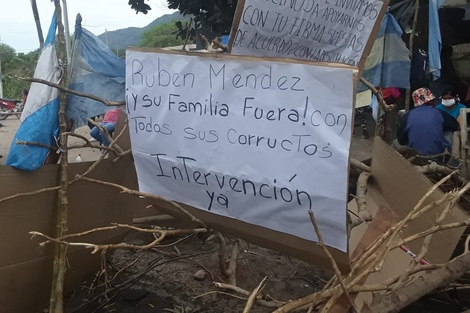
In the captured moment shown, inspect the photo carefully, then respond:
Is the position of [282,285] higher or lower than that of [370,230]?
lower

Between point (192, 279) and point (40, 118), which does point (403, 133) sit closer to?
point (192, 279)

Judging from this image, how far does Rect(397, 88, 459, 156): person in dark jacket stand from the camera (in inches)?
175

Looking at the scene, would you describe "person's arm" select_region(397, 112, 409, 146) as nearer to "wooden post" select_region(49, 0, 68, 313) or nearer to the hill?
"wooden post" select_region(49, 0, 68, 313)

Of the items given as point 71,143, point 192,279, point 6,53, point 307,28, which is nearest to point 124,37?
point 6,53

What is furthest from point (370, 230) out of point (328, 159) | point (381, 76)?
point (381, 76)

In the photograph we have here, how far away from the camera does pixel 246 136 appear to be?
2016mm

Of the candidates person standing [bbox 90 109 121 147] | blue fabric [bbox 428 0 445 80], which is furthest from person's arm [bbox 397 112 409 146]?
person standing [bbox 90 109 121 147]

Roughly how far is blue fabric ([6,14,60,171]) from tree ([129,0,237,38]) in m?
5.00

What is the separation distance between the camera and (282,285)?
11.4 ft

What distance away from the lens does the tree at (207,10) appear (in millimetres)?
7816

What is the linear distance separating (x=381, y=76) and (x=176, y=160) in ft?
14.9

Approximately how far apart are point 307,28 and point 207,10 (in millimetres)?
6000

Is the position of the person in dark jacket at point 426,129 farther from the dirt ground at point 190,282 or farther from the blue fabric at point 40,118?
the blue fabric at point 40,118

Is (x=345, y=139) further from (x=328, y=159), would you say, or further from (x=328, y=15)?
(x=328, y=15)
